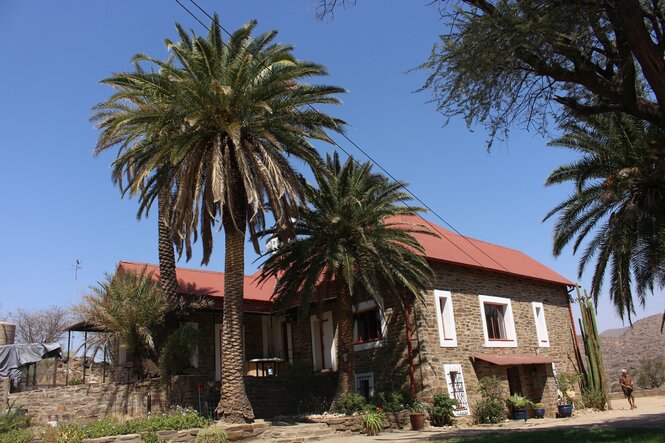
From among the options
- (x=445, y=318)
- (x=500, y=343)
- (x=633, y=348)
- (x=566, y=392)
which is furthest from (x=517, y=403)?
(x=633, y=348)

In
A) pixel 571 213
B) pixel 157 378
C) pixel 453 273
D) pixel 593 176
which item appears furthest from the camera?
pixel 453 273

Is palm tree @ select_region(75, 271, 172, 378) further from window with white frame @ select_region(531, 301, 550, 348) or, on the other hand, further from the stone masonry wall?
window with white frame @ select_region(531, 301, 550, 348)

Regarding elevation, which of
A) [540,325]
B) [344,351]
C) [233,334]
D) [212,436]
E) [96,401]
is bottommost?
[212,436]

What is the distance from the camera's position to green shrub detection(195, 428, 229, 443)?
46.8ft

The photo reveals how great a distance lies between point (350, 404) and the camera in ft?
61.2

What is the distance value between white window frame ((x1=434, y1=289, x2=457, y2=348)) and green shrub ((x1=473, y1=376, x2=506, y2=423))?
6.15ft

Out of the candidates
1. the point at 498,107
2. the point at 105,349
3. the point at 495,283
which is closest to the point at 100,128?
the point at 105,349

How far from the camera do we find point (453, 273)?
23.0 m

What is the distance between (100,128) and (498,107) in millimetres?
16366

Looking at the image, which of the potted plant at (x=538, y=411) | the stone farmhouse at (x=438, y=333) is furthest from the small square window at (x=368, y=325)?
the potted plant at (x=538, y=411)

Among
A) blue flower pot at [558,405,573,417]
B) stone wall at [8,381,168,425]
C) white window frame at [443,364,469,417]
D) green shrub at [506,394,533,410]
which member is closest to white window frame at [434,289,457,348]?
white window frame at [443,364,469,417]

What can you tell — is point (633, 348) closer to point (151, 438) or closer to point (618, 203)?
point (618, 203)

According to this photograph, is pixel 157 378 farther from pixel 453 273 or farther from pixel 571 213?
pixel 571 213

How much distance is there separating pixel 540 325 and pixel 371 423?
506 inches
